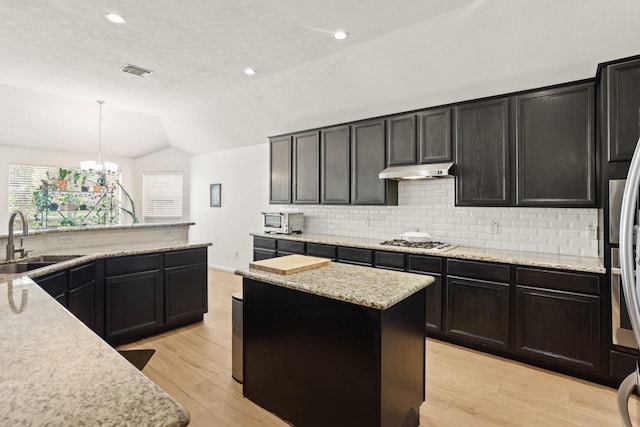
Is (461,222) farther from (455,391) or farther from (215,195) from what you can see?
(215,195)

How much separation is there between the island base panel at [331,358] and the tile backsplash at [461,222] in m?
2.01

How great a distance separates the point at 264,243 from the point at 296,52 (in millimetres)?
2778

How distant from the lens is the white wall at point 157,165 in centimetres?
752

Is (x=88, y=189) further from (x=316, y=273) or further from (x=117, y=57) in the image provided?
(x=316, y=273)

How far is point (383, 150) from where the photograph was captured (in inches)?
162

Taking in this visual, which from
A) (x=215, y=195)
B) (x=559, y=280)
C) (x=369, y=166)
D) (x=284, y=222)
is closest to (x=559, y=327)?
(x=559, y=280)

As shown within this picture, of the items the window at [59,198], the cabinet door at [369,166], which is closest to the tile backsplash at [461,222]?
the cabinet door at [369,166]

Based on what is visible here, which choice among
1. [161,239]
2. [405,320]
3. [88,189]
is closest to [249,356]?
[405,320]

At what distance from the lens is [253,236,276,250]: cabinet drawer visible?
16.5ft

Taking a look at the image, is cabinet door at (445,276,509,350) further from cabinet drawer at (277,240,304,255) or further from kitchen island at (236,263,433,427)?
cabinet drawer at (277,240,304,255)

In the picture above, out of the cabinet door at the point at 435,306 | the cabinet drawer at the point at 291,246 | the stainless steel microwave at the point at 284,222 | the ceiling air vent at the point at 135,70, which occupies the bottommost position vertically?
the cabinet door at the point at 435,306

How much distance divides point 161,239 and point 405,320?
335 cm

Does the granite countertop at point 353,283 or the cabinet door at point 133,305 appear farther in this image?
the cabinet door at point 133,305

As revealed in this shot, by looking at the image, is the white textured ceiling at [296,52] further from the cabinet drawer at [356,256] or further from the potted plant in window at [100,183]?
the potted plant in window at [100,183]
